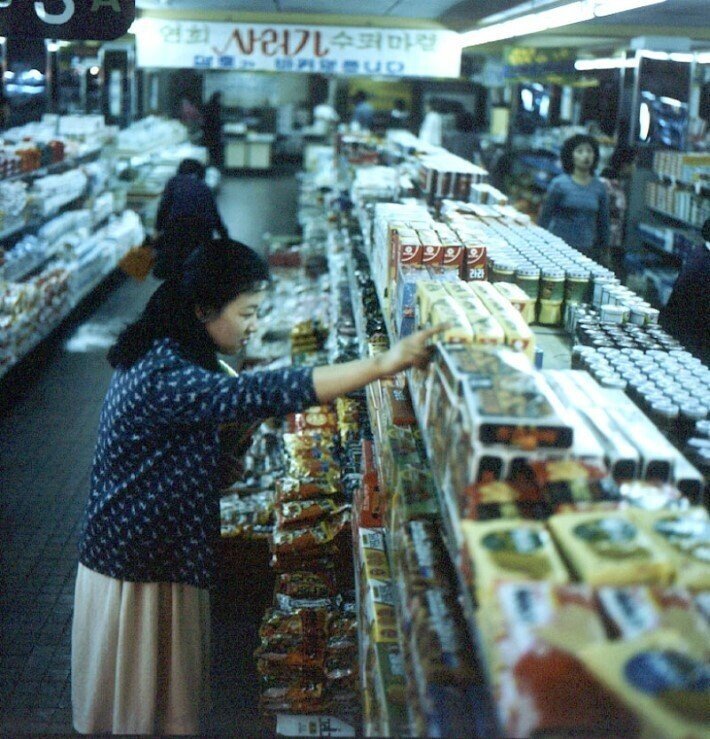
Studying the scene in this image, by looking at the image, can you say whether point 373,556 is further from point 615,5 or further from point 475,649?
point 615,5

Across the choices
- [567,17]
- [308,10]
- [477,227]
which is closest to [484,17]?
[308,10]

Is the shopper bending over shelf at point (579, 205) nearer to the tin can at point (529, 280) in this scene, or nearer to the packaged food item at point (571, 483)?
the tin can at point (529, 280)

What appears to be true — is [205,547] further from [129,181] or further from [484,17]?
[129,181]

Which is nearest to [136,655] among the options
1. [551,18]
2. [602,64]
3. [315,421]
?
[315,421]

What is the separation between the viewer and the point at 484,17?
23.6 feet

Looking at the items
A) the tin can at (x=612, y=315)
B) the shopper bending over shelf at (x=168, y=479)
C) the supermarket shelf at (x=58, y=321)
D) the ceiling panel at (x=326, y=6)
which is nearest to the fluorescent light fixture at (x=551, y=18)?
the ceiling panel at (x=326, y=6)

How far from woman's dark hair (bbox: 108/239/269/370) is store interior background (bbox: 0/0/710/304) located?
3250 mm

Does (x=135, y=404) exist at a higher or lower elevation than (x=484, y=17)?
lower

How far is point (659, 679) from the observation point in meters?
1.25

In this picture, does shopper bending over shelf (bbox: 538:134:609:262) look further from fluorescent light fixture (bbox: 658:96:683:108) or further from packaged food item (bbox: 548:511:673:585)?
packaged food item (bbox: 548:511:673:585)

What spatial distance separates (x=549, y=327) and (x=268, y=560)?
1906mm

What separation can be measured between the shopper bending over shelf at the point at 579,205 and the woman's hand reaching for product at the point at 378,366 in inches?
191

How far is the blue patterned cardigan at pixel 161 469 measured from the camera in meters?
2.40

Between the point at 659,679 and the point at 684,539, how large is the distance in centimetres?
40
